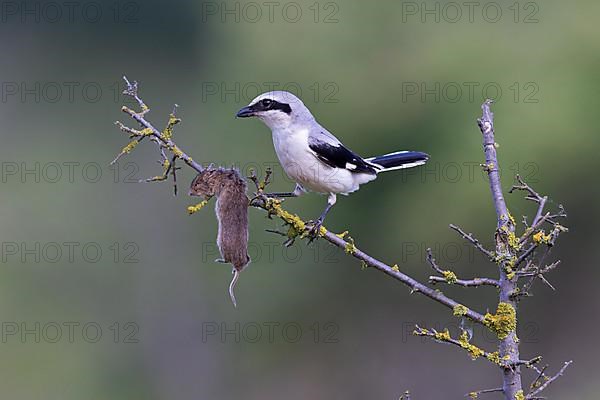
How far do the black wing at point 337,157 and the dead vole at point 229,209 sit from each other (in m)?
1.72

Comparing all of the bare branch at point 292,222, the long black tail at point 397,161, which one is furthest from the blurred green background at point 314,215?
the bare branch at point 292,222

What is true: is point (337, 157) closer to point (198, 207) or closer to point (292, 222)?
point (292, 222)

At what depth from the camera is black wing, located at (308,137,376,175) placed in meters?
4.54

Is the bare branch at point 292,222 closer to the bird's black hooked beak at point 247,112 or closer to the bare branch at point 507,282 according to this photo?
the bare branch at point 507,282

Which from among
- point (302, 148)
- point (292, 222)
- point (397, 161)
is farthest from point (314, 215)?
point (292, 222)

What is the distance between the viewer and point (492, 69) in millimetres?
9398

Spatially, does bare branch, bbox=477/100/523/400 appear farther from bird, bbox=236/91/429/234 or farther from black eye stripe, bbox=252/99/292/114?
black eye stripe, bbox=252/99/292/114

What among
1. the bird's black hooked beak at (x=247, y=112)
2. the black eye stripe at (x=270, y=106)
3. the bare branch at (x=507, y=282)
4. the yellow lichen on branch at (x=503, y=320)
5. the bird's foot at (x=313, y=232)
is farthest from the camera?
the black eye stripe at (x=270, y=106)

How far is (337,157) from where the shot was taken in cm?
462

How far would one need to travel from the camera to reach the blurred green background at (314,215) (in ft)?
30.2

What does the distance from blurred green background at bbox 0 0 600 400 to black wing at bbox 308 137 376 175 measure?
4.00 metres

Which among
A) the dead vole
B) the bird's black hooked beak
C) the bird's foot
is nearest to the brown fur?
the dead vole

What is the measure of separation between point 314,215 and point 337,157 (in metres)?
5.05

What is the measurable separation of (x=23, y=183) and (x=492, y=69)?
23.1ft
